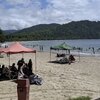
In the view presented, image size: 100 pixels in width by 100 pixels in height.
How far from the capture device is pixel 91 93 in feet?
46.8

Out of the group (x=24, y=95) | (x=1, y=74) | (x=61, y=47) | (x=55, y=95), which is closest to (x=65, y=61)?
(x=61, y=47)

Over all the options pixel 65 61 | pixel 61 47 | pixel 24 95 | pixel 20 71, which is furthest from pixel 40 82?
pixel 61 47

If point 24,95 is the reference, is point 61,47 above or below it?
above

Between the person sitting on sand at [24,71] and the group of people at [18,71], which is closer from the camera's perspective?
the person sitting on sand at [24,71]

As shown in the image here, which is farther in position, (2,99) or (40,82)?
(40,82)

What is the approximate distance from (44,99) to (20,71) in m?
4.62

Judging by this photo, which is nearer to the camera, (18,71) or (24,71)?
(24,71)

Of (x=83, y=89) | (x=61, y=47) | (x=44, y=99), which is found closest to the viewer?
(x=44, y=99)

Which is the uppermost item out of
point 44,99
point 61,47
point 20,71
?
point 61,47

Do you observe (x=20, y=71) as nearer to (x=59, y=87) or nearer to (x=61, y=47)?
(x=59, y=87)

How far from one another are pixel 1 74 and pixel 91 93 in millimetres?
6474

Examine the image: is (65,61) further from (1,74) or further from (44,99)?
(44,99)

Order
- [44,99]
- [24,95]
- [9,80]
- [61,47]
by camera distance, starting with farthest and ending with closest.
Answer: [61,47], [9,80], [44,99], [24,95]

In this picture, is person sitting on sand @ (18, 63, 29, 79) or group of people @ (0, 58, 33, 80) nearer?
person sitting on sand @ (18, 63, 29, 79)
